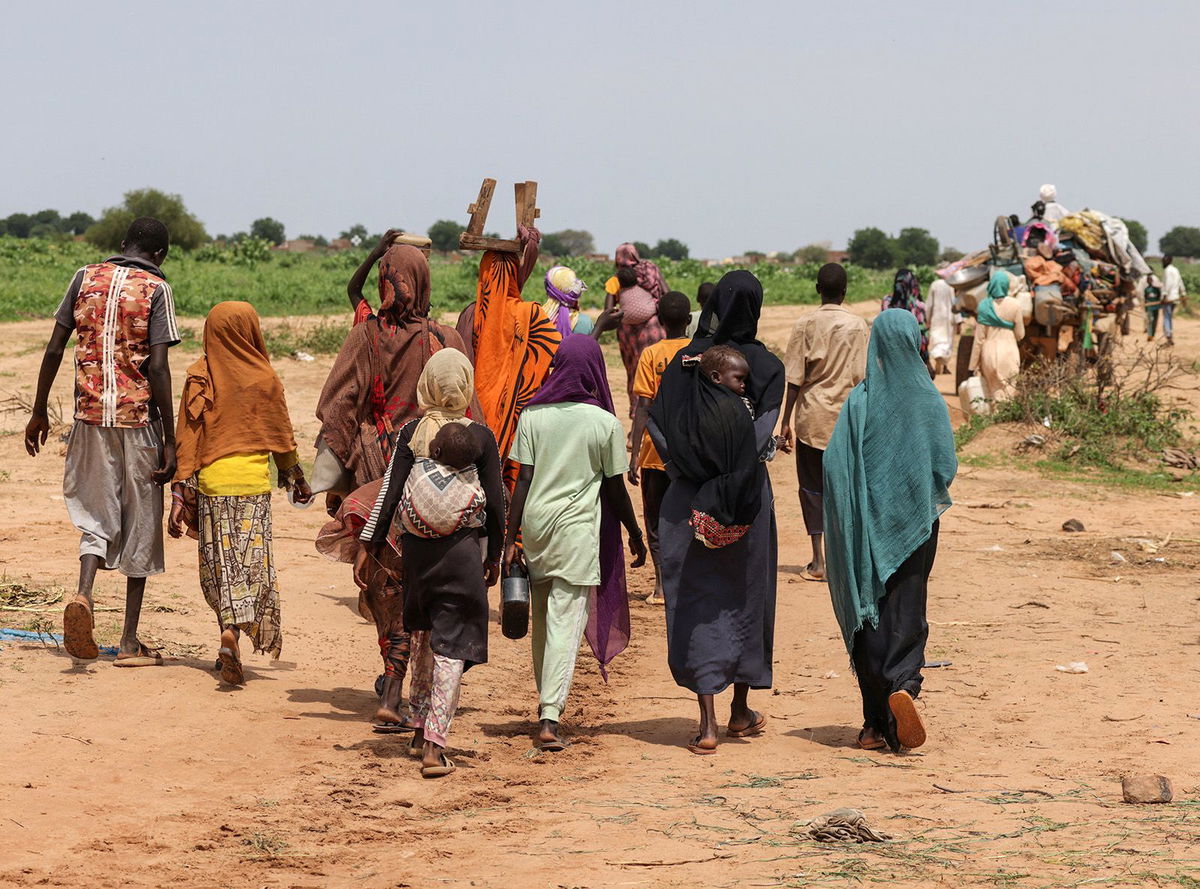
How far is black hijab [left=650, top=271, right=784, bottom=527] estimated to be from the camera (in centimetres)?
627

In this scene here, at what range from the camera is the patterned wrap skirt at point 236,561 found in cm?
699

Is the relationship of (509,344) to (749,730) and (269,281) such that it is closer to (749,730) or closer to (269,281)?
(749,730)

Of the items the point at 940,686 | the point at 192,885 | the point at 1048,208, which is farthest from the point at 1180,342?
the point at 192,885

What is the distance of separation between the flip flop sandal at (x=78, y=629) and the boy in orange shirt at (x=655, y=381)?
10.8 ft

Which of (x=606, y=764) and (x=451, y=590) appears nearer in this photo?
(x=451, y=590)

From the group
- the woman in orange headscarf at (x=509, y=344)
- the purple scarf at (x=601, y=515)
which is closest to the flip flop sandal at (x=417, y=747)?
the purple scarf at (x=601, y=515)

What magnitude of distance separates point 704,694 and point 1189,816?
6.72ft

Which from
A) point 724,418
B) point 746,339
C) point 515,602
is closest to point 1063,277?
point 746,339

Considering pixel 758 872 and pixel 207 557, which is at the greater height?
pixel 207 557

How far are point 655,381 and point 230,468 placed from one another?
2.78 metres

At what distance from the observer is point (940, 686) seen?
749 cm

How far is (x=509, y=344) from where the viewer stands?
8.30m

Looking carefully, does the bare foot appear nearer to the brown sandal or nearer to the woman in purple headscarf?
the woman in purple headscarf

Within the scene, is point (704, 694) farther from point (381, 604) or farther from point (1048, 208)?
point (1048, 208)
